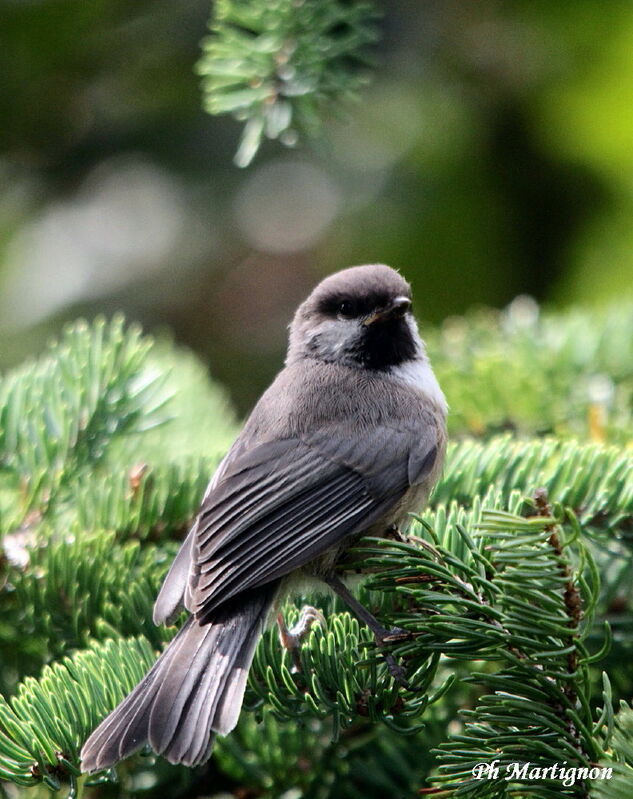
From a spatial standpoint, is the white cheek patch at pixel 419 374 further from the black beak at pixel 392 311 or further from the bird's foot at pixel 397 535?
the bird's foot at pixel 397 535

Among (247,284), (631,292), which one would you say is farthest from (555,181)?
(247,284)

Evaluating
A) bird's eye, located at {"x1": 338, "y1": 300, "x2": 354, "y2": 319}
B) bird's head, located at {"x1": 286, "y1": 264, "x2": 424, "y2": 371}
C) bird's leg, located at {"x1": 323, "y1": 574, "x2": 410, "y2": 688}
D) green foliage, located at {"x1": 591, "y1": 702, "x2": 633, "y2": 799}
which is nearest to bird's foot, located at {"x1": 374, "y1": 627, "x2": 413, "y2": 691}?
bird's leg, located at {"x1": 323, "y1": 574, "x2": 410, "y2": 688}

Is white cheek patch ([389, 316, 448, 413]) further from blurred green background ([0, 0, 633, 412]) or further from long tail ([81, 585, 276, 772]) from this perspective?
blurred green background ([0, 0, 633, 412])

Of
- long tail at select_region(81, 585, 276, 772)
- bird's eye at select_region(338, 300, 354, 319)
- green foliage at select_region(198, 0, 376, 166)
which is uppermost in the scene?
green foliage at select_region(198, 0, 376, 166)

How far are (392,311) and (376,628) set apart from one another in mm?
1237

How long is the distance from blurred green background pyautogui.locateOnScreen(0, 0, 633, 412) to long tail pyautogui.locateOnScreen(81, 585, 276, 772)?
104 inches

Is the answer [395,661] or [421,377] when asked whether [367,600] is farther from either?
[421,377]

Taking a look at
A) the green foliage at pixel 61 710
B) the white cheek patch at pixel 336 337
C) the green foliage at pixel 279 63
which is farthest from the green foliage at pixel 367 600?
the green foliage at pixel 279 63

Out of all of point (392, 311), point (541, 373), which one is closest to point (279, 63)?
point (392, 311)

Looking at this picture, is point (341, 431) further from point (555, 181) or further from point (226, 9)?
point (555, 181)

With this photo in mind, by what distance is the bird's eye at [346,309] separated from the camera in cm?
300

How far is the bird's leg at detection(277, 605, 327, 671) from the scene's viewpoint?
75.4 inches

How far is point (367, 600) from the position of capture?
2.09m

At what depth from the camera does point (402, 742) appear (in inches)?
83.3
